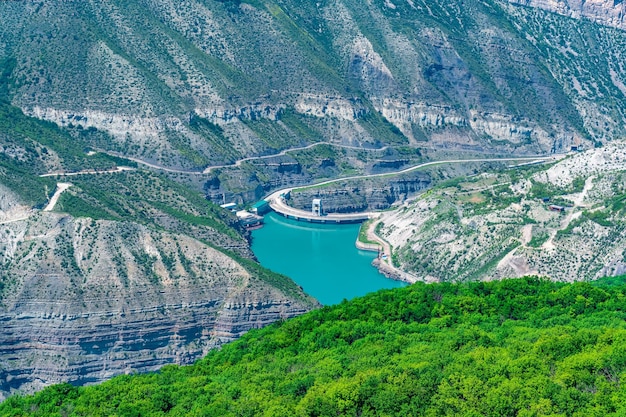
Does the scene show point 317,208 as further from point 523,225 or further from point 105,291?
point 105,291

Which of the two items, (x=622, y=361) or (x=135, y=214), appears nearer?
(x=622, y=361)

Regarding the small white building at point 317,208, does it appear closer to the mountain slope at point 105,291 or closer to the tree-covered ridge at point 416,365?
the mountain slope at point 105,291

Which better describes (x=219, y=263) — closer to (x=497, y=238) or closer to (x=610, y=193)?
(x=497, y=238)

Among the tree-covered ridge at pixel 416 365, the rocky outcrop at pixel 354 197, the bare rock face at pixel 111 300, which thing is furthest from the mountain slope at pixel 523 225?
the tree-covered ridge at pixel 416 365

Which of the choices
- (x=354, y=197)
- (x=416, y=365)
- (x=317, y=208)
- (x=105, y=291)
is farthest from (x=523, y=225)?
(x=416, y=365)

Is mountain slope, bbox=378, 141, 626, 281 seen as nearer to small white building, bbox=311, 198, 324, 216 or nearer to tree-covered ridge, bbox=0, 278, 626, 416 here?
small white building, bbox=311, 198, 324, 216

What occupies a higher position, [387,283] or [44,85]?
[44,85]

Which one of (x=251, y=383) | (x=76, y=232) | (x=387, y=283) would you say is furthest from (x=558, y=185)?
Answer: (x=251, y=383)
